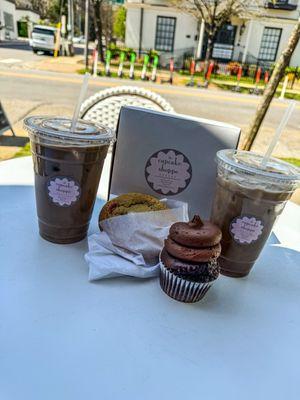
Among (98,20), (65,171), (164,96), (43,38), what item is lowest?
(164,96)

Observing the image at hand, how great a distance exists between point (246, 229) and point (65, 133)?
1.53 feet

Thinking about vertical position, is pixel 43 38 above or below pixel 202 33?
below

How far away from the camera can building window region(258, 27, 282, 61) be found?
17.2 meters

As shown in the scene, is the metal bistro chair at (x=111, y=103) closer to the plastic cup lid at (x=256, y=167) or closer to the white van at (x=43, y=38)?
the plastic cup lid at (x=256, y=167)

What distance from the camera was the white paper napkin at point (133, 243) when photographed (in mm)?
838

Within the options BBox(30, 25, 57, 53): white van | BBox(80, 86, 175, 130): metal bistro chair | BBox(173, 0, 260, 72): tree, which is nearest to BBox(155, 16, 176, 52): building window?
BBox(173, 0, 260, 72): tree

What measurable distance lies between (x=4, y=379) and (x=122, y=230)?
0.41m

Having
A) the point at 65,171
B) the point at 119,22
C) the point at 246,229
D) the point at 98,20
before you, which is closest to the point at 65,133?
the point at 65,171

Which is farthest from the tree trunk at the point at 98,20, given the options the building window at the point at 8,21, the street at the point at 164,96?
the building window at the point at 8,21

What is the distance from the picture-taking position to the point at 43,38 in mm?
16516

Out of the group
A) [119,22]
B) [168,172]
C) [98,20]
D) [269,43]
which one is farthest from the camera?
[119,22]

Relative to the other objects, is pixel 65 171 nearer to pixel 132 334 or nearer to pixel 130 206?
pixel 130 206

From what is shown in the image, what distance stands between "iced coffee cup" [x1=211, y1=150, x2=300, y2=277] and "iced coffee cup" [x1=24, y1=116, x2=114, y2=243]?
300 millimetres

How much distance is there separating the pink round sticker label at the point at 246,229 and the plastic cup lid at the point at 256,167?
0.10 meters
